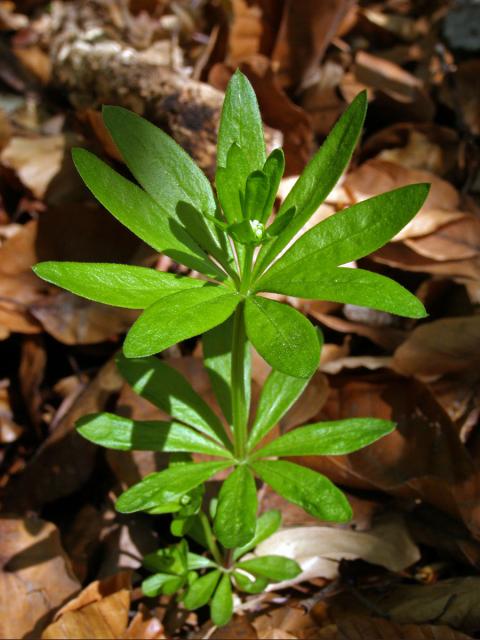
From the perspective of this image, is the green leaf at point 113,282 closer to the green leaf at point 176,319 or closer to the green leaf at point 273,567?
the green leaf at point 176,319

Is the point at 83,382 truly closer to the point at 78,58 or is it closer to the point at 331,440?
the point at 331,440

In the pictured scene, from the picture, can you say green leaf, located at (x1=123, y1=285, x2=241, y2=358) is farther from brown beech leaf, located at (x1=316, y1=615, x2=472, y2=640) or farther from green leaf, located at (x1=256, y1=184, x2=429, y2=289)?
brown beech leaf, located at (x1=316, y1=615, x2=472, y2=640)

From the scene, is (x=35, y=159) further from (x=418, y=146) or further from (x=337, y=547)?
(x=337, y=547)

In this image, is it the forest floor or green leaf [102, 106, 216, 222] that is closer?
green leaf [102, 106, 216, 222]

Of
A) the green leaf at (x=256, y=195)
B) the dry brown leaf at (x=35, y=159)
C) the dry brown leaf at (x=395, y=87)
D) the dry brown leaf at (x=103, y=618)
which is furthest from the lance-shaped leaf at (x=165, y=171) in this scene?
the dry brown leaf at (x=395, y=87)

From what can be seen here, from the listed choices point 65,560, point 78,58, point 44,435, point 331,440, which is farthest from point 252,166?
point 78,58

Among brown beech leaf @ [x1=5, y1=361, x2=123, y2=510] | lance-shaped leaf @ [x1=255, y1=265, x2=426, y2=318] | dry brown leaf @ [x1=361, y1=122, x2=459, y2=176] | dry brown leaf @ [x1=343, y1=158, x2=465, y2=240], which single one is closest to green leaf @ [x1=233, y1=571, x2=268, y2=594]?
brown beech leaf @ [x1=5, y1=361, x2=123, y2=510]

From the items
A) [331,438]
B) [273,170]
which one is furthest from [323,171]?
[331,438]
